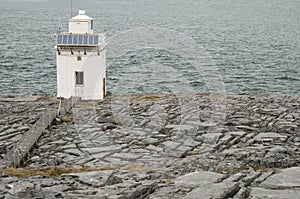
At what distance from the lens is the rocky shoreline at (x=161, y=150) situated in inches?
320

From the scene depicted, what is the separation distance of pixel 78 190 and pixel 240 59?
40035mm

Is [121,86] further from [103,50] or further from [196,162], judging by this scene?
[196,162]

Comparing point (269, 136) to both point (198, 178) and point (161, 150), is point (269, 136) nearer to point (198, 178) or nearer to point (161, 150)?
point (161, 150)

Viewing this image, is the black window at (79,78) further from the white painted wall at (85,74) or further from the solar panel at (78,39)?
the solar panel at (78,39)

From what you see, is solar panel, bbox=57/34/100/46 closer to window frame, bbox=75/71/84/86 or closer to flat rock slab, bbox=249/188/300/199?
window frame, bbox=75/71/84/86

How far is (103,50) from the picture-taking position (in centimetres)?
2036

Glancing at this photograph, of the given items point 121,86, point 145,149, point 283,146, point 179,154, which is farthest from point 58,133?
point 121,86

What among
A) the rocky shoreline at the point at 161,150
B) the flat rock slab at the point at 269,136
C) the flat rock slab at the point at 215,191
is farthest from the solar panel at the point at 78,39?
the flat rock slab at the point at 215,191

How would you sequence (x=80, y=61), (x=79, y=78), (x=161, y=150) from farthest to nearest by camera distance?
(x=79, y=78)
(x=80, y=61)
(x=161, y=150)

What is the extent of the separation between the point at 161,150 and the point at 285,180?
3.58 meters

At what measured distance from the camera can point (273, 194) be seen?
25.4 ft

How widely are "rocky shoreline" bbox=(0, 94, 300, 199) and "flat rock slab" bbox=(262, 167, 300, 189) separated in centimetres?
2

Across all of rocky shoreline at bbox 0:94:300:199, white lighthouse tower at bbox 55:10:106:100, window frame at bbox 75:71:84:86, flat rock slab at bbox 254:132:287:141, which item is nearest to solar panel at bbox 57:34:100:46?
white lighthouse tower at bbox 55:10:106:100

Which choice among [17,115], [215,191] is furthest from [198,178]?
[17,115]
